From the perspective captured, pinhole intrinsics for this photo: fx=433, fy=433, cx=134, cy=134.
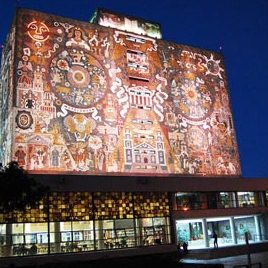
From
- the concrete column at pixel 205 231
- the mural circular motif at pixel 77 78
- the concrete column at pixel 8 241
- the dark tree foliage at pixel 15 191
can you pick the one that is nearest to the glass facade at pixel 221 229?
the concrete column at pixel 205 231

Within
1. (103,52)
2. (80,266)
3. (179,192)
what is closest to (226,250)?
(179,192)

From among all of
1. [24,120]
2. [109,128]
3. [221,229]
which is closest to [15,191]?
[24,120]

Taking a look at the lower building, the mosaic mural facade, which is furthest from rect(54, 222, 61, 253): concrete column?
the mosaic mural facade

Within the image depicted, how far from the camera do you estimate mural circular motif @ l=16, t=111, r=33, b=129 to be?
112 feet

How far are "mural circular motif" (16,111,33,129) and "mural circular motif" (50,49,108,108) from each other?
3.13 meters

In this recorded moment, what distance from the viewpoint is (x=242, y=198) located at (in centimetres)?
3706

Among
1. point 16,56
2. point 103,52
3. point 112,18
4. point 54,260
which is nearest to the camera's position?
point 54,260

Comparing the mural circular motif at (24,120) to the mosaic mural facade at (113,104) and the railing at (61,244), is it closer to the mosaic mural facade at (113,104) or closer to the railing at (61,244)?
the mosaic mural facade at (113,104)

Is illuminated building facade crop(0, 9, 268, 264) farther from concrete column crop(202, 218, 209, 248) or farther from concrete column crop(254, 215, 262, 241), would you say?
concrete column crop(254, 215, 262, 241)

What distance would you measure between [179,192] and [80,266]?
13.6 meters

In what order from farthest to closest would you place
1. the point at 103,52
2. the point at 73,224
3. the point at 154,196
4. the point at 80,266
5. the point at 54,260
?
the point at 103,52 → the point at 154,196 → the point at 73,224 → the point at 54,260 → the point at 80,266

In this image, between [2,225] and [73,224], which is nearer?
[2,225]

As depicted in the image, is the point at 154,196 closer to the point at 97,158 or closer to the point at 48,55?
the point at 97,158

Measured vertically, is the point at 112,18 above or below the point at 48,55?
above
